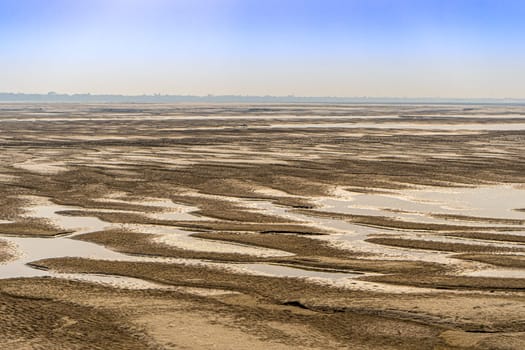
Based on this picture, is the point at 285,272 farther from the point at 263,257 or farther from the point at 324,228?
the point at 324,228

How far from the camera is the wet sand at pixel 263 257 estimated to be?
34.6ft

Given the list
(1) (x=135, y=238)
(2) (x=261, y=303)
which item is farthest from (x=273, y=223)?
(2) (x=261, y=303)

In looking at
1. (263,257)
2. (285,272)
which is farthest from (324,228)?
(285,272)

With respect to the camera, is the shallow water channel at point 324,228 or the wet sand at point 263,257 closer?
the wet sand at point 263,257

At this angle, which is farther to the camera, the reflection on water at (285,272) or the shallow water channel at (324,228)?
the shallow water channel at (324,228)

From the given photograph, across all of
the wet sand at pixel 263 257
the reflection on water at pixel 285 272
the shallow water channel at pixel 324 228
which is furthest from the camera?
the shallow water channel at pixel 324 228

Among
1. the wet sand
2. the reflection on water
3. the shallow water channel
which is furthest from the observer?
the shallow water channel

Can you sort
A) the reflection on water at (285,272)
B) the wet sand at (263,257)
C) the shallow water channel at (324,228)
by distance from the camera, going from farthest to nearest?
1. the shallow water channel at (324,228)
2. the reflection on water at (285,272)
3. the wet sand at (263,257)

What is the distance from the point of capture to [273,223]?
19.1 m

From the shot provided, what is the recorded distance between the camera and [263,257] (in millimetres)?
15281

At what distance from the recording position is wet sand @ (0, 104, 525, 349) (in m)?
10.5

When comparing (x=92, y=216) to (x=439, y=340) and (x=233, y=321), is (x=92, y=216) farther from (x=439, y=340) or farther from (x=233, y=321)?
(x=439, y=340)

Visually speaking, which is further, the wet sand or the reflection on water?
the reflection on water

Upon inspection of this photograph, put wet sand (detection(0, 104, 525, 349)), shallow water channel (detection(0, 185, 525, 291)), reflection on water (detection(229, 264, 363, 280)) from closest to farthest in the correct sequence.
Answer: wet sand (detection(0, 104, 525, 349)), reflection on water (detection(229, 264, 363, 280)), shallow water channel (detection(0, 185, 525, 291))
